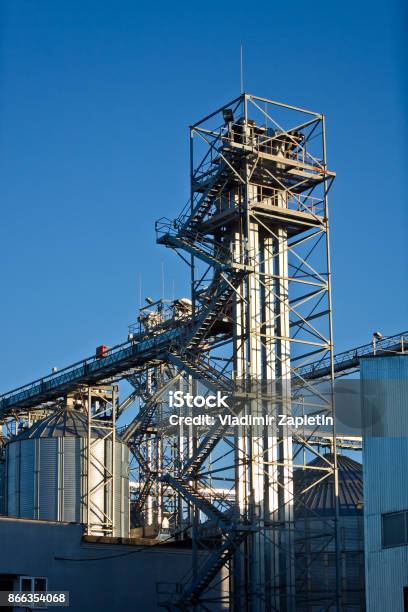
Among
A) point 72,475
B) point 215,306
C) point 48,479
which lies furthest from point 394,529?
point 48,479

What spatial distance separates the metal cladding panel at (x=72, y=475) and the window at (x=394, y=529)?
78.6ft

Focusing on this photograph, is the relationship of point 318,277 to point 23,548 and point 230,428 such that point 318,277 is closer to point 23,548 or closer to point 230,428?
point 230,428

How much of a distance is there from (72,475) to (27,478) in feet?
9.29

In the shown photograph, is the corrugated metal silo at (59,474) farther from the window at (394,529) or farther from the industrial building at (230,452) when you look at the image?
the window at (394,529)

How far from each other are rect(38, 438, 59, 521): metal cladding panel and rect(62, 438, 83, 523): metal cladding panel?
20.5 inches

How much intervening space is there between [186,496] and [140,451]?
30.5m

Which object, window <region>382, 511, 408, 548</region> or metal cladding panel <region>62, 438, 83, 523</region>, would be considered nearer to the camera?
window <region>382, 511, 408, 548</region>

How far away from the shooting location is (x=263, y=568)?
53.5 meters

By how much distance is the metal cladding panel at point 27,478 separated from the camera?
67.1 meters

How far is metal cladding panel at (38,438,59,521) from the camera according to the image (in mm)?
66250

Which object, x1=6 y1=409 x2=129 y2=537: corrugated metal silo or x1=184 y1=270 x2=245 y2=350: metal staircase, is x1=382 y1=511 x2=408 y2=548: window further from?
x1=6 y1=409 x2=129 y2=537: corrugated metal silo

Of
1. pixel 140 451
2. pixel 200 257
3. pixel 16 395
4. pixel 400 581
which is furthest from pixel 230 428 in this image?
pixel 140 451

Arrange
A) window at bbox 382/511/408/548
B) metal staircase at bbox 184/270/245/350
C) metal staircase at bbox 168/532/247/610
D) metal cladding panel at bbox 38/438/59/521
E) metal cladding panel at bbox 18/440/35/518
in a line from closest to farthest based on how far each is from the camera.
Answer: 1. window at bbox 382/511/408/548
2. metal staircase at bbox 168/532/247/610
3. metal staircase at bbox 184/270/245/350
4. metal cladding panel at bbox 38/438/59/521
5. metal cladding panel at bbox 18/440/35/518

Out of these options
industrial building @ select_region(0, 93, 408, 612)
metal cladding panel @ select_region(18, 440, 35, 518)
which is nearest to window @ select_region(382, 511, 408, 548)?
industrial building @ select_region(0, 93, 408, 612)
